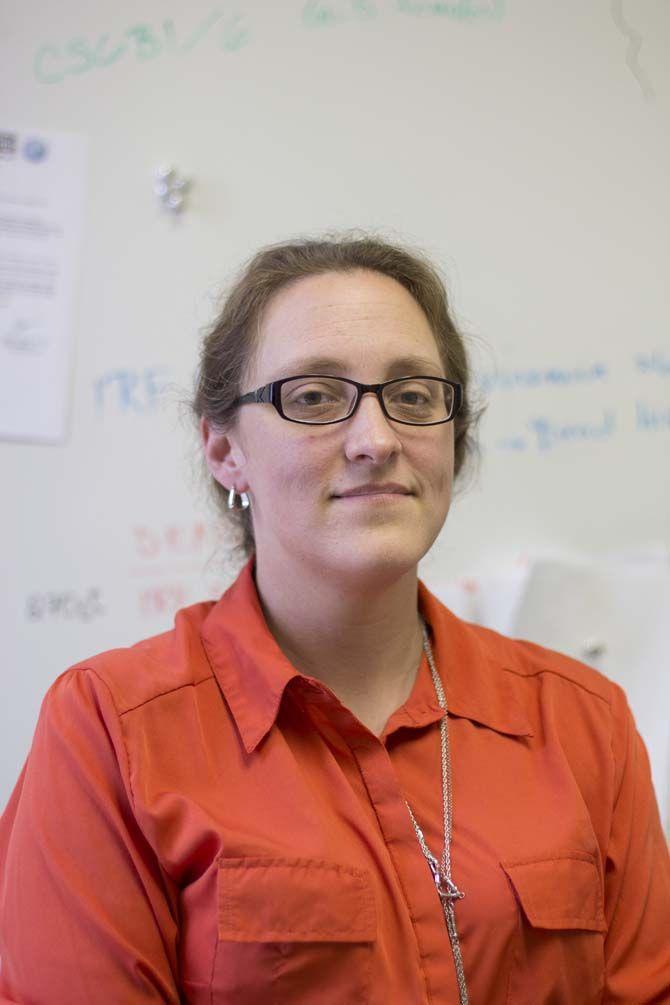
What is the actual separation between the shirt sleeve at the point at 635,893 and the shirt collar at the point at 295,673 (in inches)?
5.7

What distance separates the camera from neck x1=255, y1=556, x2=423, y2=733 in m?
0.98

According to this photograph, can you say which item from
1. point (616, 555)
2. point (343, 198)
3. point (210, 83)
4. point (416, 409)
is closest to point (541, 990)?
point (416, 409)

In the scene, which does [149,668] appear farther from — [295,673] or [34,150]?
[34,150]

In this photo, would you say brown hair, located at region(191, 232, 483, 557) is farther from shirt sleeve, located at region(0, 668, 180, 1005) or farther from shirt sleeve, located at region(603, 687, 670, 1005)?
shirt sleeve, located at region(603, 687, 670, 1005)

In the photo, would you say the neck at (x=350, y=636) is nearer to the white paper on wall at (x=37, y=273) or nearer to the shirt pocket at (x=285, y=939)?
the shirt pocket at (x=285, y=939)

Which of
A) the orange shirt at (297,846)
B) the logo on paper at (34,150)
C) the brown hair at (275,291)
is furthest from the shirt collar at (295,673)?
the logo on paper at (34,150)

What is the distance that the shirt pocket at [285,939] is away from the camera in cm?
79

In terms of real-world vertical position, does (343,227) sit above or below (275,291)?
above

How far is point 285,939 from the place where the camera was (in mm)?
787

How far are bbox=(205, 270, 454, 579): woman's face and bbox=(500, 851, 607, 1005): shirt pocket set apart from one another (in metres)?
0.34

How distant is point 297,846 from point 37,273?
97 centimetres

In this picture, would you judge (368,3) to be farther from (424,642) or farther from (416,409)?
(424,642)

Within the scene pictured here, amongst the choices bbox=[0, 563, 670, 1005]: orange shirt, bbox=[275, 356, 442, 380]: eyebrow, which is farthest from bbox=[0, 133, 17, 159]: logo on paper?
bbox=[0, 563, 670, 1005]: orange shirt

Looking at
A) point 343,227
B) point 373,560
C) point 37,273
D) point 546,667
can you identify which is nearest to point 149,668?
point 373,560
